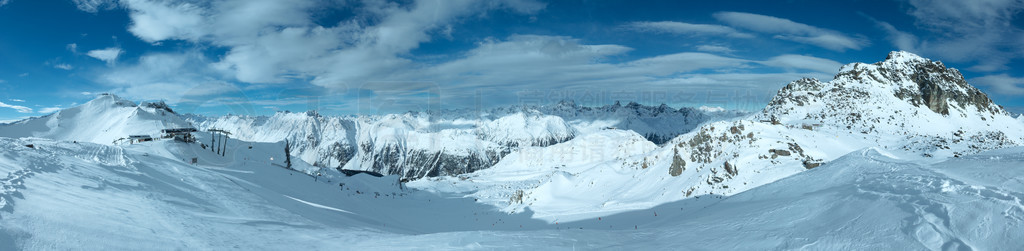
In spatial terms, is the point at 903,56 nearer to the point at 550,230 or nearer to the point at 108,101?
the point at 550,230

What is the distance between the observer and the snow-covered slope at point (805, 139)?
1110 inches

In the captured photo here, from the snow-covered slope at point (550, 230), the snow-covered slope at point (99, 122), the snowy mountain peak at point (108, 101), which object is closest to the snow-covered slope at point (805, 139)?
the snow-covered slope at point (550, 230)

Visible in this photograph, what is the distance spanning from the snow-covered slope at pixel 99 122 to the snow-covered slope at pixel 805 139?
2188 inches

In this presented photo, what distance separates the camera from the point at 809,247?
790 cm

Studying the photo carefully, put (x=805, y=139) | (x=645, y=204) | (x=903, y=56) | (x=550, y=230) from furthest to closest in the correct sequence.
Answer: (x=903, y=56)
(x=805, y=139)
(x=645, y=204)
(x=550, y=230)

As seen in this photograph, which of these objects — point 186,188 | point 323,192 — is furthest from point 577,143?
point 186,188

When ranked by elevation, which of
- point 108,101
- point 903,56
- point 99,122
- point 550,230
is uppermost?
point 903,56

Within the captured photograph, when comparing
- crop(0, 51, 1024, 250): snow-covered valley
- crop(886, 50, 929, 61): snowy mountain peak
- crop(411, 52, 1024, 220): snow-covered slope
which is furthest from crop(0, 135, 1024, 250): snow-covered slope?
crop(886, 50, 929, 61): snowy mountain peak

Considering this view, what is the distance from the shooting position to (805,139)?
3256 cm

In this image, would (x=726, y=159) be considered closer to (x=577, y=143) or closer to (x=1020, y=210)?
(x=1020, y=210)

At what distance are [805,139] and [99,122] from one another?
333 feet

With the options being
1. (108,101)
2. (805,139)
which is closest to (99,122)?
(108,101)

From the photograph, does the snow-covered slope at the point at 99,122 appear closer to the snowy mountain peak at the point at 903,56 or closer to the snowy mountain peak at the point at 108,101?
the snowy mountain peak at the point at 108,101

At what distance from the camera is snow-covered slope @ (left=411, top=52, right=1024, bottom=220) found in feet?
92.5
